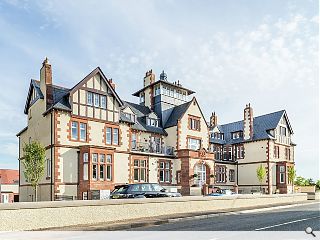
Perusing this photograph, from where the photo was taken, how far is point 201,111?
146ft

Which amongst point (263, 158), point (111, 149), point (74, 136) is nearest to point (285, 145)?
point (263, 158)

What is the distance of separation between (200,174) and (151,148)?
677cm

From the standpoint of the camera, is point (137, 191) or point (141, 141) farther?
point (141, 141)

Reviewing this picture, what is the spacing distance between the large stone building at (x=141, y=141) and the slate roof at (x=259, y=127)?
16 centimetres

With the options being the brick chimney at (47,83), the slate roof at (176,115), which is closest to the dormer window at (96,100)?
the brick chimney at (47,83)

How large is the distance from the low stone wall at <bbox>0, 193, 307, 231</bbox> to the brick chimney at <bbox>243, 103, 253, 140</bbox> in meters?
29.3

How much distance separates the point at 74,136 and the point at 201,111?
18926 millimetres

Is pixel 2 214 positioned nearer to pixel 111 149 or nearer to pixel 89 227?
pixel 89 227

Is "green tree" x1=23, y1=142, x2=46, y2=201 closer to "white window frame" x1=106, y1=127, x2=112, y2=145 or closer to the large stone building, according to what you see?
the large stone building

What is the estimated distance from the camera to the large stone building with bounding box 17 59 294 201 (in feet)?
99.6

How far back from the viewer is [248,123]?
173ft

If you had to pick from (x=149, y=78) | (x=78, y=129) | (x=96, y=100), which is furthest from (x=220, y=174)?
(x=78, y=129)

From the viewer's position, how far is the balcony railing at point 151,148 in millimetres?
38688

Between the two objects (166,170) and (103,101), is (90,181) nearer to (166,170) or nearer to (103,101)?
(103,101)
